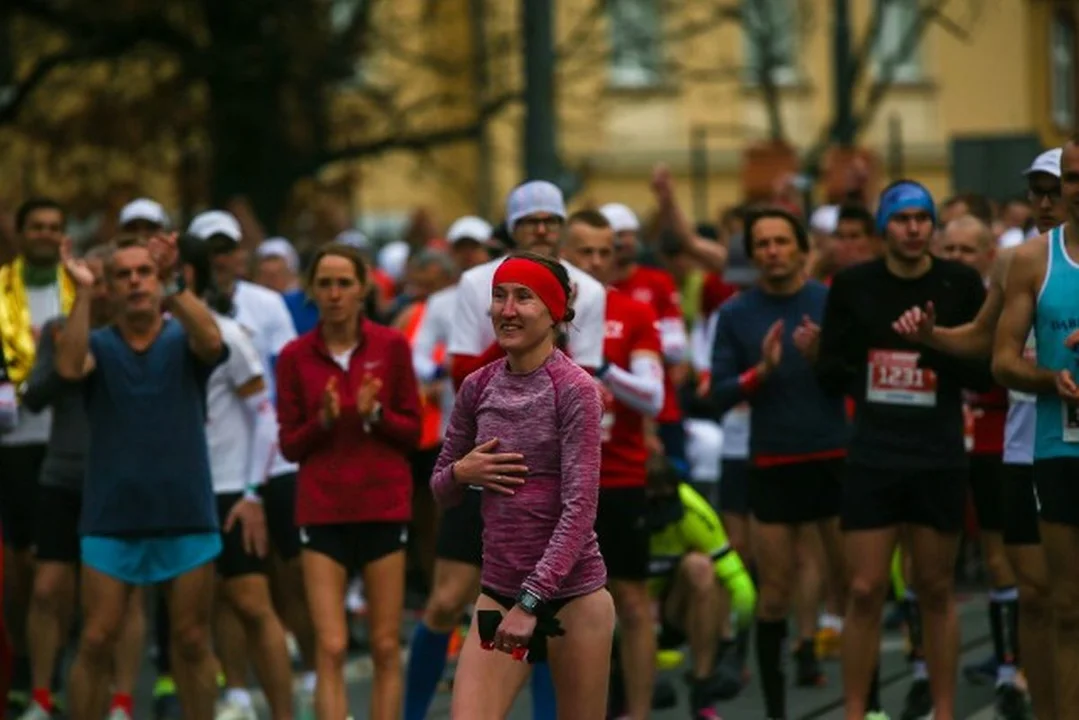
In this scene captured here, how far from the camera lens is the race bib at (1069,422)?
9523 mm

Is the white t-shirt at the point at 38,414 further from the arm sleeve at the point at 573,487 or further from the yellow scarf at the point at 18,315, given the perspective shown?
the arm sleeve at the point at 573,487

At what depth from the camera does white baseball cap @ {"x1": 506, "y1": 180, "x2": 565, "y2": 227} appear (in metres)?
11.3

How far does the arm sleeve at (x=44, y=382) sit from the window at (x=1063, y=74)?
39615 mm

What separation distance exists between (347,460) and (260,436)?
5.44ft

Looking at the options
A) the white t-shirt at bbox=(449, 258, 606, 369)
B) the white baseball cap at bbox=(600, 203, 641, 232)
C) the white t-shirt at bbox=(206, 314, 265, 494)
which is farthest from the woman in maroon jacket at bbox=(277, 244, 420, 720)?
the white baseball cap at bbox=(600, 203, 641, 232)

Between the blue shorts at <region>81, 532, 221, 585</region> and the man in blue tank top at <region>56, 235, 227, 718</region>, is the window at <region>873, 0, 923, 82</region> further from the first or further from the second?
the blue shorts at <region>81, 532, 221, 585</region>

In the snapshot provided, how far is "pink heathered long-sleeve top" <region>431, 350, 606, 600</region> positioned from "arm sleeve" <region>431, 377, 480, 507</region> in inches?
2.7

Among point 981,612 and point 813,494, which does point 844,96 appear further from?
point 813,494

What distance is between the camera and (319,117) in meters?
27.1

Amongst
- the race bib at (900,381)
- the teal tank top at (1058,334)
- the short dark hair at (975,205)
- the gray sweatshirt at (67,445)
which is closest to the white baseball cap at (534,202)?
the race bib at (900,381)


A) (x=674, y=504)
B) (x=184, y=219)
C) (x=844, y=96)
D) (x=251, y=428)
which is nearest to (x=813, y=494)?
(x=674, y=504)

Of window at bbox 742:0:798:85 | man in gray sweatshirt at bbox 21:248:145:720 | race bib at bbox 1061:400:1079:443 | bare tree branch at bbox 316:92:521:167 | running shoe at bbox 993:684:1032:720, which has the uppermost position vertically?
window at bbox 742:0:798:85

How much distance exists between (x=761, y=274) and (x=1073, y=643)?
10.8 ft

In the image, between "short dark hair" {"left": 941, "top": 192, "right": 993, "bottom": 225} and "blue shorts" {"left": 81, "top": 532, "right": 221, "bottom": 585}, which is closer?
"blue shorts" {"left": 81, "top": 532, "right": 221, "bottom": 585}
